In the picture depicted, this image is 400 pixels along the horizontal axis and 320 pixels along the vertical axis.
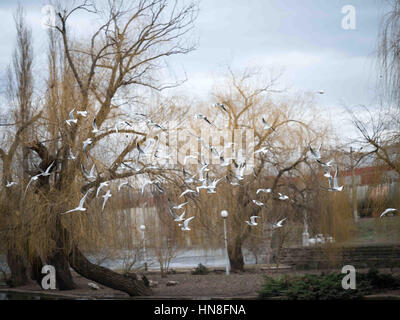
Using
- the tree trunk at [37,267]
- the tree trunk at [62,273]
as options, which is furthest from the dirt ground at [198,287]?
the tree trunk at [37,267]

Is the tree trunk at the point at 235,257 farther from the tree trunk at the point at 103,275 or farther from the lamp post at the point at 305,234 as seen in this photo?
the tree trunk at the point at 103,275

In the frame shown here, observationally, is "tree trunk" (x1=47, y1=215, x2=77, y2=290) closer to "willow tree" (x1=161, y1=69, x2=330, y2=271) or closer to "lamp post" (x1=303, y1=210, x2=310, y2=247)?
"willow tree" (x1=161, y1=69, x2=330, y2=271)

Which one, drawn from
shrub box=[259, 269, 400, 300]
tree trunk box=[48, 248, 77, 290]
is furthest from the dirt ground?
shrub box=[259, 269, 400, 300]

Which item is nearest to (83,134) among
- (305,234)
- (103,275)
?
(103,275)

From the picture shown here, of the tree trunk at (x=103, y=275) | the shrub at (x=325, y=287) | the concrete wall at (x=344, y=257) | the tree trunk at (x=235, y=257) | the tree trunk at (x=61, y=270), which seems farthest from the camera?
the tree trunk at (x=235, y=257)

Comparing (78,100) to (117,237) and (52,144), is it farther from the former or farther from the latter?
(117,237)

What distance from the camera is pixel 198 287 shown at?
40.3 ft

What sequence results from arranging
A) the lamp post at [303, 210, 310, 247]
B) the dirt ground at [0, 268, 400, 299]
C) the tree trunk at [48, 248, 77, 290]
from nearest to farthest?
the dirt ground at [0, 268, 400, 299] → the tree trunk at [48, 248, 77, 290] → the lamp post at [303, 210, 310, 247]

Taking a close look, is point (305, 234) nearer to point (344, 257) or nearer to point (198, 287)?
point (344, 257)

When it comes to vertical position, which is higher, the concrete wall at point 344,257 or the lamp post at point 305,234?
the lamp post at point 305,234

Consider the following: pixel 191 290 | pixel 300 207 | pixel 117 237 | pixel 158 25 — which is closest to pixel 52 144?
pixel 117 237

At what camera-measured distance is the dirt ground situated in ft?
35.1

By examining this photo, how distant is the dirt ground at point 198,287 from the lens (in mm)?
10703

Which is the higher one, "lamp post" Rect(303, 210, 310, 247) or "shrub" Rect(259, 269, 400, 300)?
"lamp post" Rect(303, 210, 310, 247)
